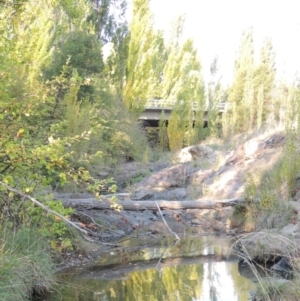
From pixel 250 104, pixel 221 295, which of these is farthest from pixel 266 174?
pixel 250 104

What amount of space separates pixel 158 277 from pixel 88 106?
6957mm

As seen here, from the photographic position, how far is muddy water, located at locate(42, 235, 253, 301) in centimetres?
623

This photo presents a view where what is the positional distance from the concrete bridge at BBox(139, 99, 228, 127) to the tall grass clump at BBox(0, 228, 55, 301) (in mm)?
23411

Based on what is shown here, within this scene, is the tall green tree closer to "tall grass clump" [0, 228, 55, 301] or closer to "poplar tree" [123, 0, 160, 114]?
"poplar tree" [123, 0, 160, 114]

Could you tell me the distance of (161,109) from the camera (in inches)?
1179

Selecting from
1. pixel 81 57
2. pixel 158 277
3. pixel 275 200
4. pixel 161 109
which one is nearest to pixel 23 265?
pixel 158 277

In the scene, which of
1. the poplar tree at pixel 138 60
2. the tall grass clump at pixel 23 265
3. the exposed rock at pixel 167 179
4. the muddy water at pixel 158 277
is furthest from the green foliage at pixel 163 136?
the tall grass clump at pixel 23 265

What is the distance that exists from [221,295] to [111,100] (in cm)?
1408

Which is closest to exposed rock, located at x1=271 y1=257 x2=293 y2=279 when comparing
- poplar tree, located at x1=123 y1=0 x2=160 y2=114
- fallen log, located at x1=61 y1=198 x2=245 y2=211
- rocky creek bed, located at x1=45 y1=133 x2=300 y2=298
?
rocky creek bed, located at x1=45 y1=133 x2=300 y2=298

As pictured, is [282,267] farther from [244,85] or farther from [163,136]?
[244,85]

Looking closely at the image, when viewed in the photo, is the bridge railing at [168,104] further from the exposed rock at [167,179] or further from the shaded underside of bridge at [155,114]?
the exposed rock at [167,179]

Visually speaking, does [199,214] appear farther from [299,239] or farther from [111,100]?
[111,100]

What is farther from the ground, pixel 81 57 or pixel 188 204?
pixel 81 57

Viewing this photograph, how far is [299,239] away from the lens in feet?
22.1
